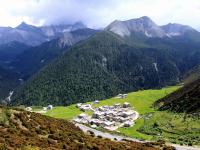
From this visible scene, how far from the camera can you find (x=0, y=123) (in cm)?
5034

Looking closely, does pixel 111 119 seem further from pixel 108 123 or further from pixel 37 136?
pixel 37 136

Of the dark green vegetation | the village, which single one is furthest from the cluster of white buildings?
the dark green vegetation

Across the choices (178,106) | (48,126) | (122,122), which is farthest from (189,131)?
(48,126)

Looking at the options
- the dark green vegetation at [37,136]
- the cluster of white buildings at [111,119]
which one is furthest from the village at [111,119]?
the dark green vegetation at [37,136]

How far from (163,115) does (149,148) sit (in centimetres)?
10684

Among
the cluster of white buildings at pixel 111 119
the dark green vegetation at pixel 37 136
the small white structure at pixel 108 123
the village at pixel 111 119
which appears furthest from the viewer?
the small white structure at pixel 108 123

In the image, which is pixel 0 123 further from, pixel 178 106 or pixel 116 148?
pixel 178 106

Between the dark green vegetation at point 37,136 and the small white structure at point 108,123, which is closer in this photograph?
the dark green vegetation at point 37,136

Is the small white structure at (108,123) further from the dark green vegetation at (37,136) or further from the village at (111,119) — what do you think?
the dark green vegetation at (37,136)

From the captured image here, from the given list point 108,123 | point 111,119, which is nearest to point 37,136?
point 108,123

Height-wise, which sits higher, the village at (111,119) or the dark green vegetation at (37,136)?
the dark green vegetation at (37,136)

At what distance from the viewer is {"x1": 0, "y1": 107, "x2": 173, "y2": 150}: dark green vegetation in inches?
1684

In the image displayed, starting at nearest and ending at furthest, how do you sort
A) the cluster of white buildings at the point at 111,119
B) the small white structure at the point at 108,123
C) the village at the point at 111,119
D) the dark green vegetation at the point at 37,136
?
the dark green vegetation at the point at 37,136
the village at the point at 111,119
the cluster of white buildings at the point at 111,119
the small white structure at the point at 108,123

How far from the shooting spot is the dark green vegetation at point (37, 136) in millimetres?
42781
